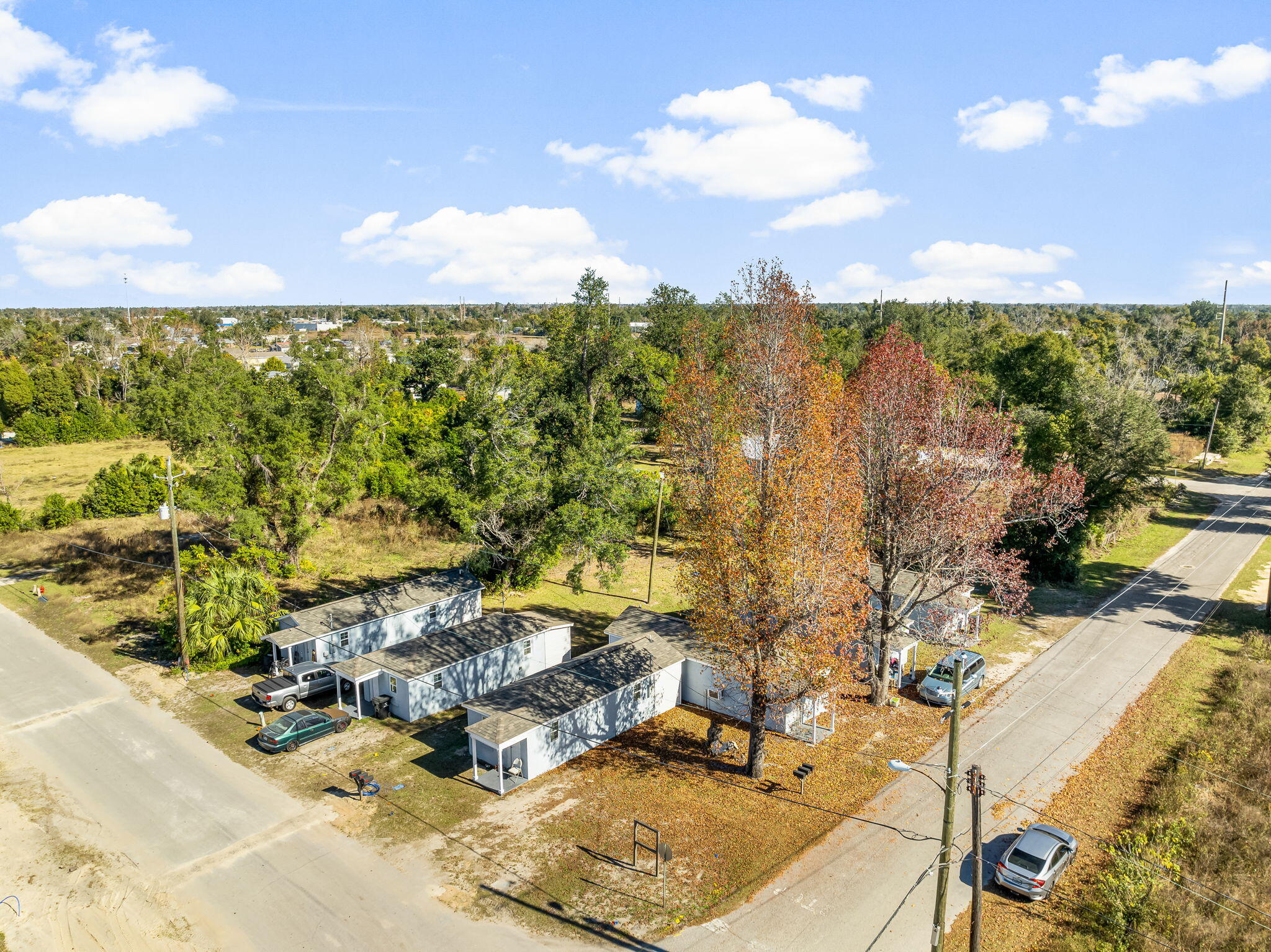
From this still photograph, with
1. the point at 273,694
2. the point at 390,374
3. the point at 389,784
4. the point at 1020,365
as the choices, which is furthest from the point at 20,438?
the point at 1020,365

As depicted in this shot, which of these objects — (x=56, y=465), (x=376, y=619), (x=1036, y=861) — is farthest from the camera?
(x=56, y=465)

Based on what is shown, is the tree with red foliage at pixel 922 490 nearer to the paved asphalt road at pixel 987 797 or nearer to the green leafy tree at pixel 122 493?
the paved asphalt road at pixel 987 797

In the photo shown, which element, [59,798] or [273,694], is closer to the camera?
[59,798]

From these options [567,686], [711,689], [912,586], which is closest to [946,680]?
[912,586]

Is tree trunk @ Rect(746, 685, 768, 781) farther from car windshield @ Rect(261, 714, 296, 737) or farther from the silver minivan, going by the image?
car windshield @ Rect(261, 714, 296, 737)

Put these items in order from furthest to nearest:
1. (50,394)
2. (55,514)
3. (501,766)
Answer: (50,394)
(55,514)
(501,766)

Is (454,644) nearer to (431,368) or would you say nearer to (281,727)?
(281,727)

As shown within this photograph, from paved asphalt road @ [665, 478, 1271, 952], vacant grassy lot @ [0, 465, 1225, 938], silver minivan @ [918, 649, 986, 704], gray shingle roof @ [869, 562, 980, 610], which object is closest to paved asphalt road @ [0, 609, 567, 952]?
vacant grassy lot @ [0, 465, 1225, 938]

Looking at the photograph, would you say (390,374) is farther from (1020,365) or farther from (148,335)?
(148,335)
